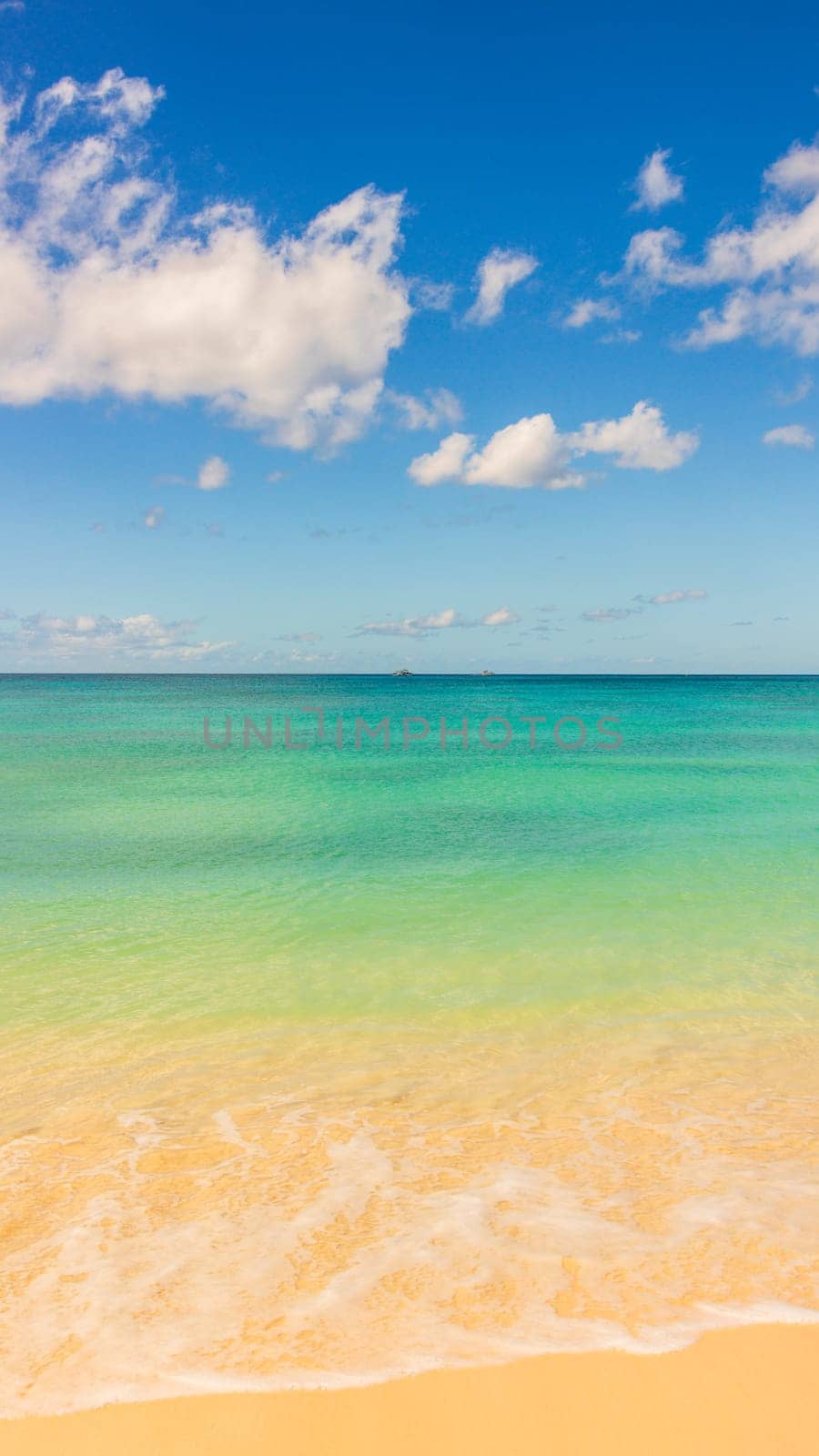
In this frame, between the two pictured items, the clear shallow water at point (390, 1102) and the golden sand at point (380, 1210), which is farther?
the clear shallow water at point (390, 1102)

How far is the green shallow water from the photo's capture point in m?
9.20

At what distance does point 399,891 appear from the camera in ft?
43.2

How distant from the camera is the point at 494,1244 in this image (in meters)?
4.79

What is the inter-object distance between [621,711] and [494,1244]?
77829mm

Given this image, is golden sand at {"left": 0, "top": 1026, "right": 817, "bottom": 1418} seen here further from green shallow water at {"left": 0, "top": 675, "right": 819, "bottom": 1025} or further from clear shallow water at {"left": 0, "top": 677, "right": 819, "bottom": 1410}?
green shallow water at {"left": 0, "top": 675, "right": 819, "bottom": 1025}

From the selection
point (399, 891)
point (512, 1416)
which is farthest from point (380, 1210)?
point (399, 891)

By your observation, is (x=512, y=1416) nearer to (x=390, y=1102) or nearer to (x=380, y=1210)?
(x=380, y=1210)

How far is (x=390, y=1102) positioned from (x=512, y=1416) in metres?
3.11

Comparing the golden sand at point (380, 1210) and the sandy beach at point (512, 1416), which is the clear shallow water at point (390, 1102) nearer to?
the golden sand at point (380, 1210)

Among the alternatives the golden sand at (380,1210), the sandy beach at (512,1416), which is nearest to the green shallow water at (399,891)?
the golden sand at (380,1210)

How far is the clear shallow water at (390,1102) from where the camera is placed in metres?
4.22

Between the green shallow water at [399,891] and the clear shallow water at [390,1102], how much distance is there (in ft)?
0.26

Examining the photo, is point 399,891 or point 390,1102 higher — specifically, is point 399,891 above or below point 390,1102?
above

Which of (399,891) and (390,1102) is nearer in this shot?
(390,1102)
